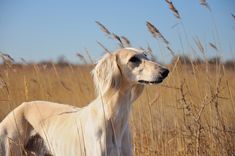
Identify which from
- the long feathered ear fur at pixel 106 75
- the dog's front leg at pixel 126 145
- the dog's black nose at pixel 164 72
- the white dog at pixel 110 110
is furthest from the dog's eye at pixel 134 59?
the dog's front leg at pixel 126 145

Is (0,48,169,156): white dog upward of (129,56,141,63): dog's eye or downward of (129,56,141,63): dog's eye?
downward

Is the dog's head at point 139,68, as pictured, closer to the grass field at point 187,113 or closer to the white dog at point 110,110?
the white dog at point 110,110

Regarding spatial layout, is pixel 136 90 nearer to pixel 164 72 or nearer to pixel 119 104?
pixel 119 104

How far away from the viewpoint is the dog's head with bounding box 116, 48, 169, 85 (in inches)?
166

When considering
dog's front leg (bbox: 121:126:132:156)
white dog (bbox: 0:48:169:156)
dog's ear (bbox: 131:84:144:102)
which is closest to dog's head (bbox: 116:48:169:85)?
white dog (bbox: 0:48:169:156)

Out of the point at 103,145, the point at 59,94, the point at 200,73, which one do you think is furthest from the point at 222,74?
the point at 59,94

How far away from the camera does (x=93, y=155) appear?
425 centimetres

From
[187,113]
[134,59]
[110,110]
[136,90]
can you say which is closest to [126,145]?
[110,110]

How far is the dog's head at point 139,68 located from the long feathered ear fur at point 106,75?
0.06 metres

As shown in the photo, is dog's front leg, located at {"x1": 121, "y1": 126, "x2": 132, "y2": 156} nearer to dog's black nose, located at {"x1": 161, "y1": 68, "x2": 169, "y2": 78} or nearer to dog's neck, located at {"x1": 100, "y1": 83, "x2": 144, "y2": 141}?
dog's neck, located at {"x1": 100, "y1": 83, "x2": 144, "y2": 141}

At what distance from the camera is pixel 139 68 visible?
4.34 meters

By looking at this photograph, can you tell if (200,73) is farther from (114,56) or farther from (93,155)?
(93,155)

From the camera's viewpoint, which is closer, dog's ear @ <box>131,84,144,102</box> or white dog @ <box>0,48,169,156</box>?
white dog @ <box>0,48,169,156</box>

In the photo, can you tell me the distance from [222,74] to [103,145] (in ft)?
4.19
